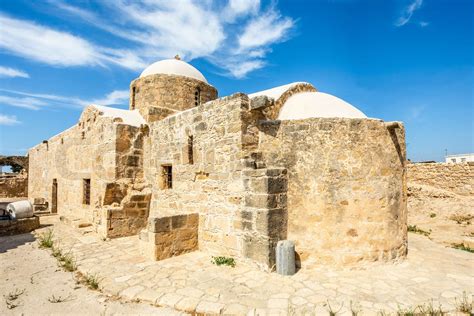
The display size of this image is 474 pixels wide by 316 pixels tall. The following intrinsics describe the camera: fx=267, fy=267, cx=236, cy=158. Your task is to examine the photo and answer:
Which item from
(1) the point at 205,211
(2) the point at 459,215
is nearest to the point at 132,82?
(1) the point at 205,211

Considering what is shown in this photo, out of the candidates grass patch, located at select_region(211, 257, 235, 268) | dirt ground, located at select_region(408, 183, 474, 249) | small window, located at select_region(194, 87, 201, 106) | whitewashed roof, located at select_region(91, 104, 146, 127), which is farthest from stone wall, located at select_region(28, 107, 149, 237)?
dirt ground, located at select_region(408, 183, 474, 249)

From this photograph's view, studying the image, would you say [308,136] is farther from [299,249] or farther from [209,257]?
[209,257]

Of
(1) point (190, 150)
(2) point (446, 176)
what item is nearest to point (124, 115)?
(1) point (190, 150)

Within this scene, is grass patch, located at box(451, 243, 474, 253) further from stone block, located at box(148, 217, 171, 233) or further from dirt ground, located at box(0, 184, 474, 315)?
stone block, located at box(148, 217, 171, 233)

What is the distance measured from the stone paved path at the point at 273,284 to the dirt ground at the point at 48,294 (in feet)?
0.76

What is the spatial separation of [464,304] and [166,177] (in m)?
6.58

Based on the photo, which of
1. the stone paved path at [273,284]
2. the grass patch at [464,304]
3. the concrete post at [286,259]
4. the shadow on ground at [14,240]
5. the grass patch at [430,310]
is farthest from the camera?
the shadow on ground at [14,240]

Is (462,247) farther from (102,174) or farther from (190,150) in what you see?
(102,174)

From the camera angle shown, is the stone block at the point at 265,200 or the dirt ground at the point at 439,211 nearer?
the stone block at the point at 265,200

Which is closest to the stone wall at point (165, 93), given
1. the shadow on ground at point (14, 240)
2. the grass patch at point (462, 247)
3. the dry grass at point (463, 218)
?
the shadow on ground at point (14, 240)

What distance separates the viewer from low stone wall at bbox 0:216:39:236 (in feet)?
25.4

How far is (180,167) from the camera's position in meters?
6.70

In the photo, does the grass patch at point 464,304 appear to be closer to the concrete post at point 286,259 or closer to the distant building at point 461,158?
the concrete post at point 286,259

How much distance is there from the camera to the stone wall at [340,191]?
16.1ft
